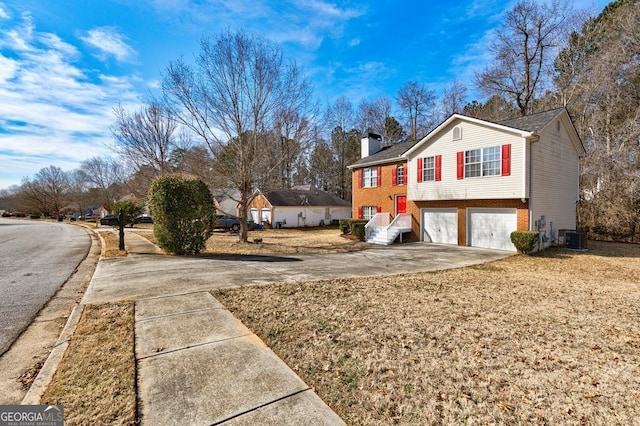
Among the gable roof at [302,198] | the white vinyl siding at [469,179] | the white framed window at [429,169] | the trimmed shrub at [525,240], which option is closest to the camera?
the trimmed shrub at [525,240]

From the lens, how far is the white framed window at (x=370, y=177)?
829 inches

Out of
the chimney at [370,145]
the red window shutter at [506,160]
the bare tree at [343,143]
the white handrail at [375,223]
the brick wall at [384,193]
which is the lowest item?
the white handrail at [375,223]

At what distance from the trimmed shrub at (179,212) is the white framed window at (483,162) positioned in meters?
12.4

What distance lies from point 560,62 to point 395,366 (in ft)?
95.5

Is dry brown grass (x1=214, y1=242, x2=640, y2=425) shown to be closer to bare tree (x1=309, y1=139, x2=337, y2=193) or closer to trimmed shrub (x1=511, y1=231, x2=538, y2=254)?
trimmed shrub (x1=511, y1=231, x2=538, y2=254)

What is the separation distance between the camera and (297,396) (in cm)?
284

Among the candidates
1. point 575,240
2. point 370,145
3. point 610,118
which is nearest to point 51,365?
point 575,240

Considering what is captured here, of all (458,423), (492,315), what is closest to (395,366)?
(458,423)

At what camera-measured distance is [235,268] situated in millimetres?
9164

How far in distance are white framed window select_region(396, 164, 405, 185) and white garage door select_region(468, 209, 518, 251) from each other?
5055mm

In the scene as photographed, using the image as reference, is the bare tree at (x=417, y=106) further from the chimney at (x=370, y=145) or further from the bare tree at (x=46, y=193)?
the bare tree at (x=46, y=193)

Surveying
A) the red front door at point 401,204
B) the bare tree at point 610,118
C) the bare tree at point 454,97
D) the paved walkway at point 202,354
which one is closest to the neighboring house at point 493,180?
the red front door at point 401,204

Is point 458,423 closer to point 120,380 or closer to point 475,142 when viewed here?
point 120,380

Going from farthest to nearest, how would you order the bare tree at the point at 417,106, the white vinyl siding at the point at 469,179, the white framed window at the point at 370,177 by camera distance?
the bare tree at the point at 417,106, the white framed window at the point at 370,177, the white vinyl siding at the point at 469,179
